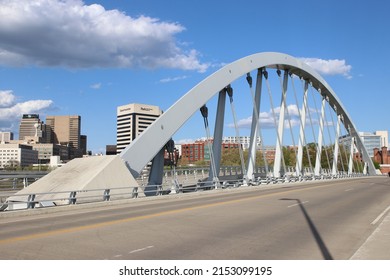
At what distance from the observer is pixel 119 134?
141 metres

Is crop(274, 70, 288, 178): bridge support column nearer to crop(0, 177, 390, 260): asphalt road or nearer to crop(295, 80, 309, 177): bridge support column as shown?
crop(295, 80, 309, 177): bridge support column

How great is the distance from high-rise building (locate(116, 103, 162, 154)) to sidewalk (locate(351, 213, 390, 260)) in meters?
108

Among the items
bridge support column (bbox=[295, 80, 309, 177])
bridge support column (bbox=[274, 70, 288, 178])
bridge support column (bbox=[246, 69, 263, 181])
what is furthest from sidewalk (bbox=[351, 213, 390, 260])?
bridge support column (bbox=[295, 80, 309, 177])

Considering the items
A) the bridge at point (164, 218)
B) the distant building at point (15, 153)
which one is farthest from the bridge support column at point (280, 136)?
the distant building at point (15, 153)

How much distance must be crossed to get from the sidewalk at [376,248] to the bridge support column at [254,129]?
92.2 feet

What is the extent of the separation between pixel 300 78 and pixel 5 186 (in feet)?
143

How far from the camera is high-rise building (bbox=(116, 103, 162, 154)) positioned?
126m

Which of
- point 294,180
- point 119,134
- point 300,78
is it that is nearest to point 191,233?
point 294,180

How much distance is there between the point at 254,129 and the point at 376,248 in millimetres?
32403

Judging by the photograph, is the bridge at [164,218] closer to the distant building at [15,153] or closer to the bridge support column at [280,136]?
the bridge support column at [280,136]

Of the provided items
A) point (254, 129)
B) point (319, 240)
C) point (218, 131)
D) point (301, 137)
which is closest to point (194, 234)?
point (319, 240)

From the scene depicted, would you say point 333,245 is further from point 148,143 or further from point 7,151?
point 7,151

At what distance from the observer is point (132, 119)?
437 ft

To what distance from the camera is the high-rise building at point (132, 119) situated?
126 m
